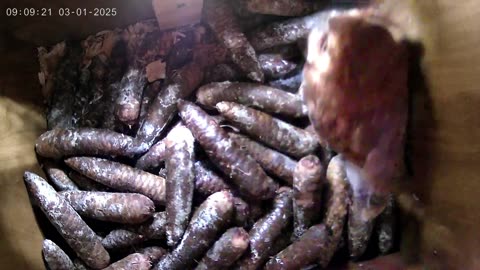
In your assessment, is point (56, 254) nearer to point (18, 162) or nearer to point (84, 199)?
point (84, 199)

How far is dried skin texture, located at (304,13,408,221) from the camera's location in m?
1.16

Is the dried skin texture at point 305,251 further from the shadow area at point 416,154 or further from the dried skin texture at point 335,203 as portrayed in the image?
the shadow area at point 416,154

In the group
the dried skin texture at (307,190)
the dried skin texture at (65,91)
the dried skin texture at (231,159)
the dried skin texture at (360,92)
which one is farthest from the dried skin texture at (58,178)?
the dried skin texture at (360,92)

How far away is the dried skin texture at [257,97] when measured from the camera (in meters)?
1.47

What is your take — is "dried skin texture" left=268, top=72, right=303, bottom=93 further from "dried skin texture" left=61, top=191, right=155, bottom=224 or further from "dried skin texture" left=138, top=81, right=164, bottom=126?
"dried skin texture" left=61, top=191, right=155, bottom=224

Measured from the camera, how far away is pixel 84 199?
1486 mm

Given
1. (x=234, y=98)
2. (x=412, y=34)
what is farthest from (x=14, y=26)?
(x=412, y=34)

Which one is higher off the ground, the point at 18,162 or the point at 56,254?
the point at 18,162

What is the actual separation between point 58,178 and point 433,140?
1.08m

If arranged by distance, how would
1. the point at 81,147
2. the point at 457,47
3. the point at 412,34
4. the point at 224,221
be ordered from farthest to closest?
the point at 81,147, the point at 224,221, the point at 412,34, the point at 457,47

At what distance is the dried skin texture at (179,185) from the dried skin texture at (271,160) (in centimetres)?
14

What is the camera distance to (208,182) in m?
1.46

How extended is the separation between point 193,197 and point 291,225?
0.97ft

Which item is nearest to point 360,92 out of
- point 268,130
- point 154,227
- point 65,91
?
point 268,130
